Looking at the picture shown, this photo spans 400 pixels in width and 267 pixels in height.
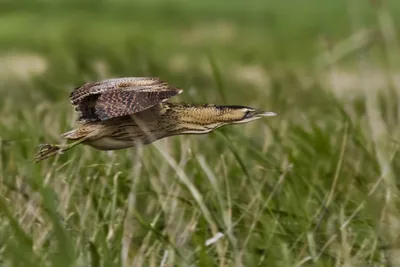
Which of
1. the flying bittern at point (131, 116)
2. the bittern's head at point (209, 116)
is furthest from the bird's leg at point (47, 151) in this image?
the bittern's head at point (209, 116)

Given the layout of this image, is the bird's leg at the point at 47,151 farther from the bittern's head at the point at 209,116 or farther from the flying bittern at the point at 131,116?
the bittern's head at the point at 209,116

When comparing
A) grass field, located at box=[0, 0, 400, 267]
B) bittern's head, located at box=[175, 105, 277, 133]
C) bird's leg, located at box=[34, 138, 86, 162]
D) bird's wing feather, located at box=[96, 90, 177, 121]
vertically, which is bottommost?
grass field, located at box=[0, 0, 400, 267]

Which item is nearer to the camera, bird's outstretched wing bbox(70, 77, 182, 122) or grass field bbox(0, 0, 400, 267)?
bird's outstretched wing bbox(70, 77, 182, 122)

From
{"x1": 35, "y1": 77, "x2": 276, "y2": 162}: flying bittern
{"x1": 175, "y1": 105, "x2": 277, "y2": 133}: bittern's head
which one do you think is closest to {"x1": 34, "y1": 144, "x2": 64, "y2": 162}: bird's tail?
{"x1": 35, "y1": 77, "x2": 276, "y2": 162}: flying bittern

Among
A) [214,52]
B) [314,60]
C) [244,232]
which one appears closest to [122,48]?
[214,52]

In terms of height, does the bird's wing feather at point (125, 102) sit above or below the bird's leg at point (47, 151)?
above

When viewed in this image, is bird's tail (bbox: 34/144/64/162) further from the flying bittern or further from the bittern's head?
the bittern's head

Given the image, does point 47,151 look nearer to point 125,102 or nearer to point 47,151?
point 47,151
